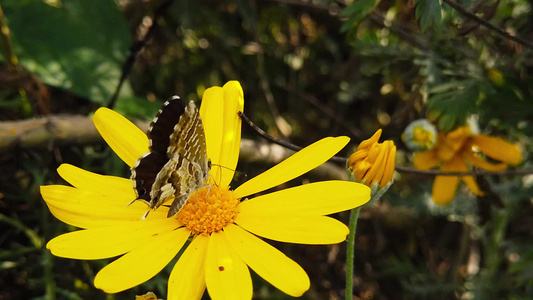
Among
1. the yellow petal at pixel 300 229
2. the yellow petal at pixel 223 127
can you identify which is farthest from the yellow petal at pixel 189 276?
the yellow petal at pixel 223 127

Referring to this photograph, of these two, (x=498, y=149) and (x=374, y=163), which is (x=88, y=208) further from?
(x=498, y=149)

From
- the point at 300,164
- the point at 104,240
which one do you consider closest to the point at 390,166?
the point at 300,164

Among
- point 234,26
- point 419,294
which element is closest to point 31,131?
point 234,26

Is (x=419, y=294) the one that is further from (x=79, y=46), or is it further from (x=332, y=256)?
(x=79, y=46)

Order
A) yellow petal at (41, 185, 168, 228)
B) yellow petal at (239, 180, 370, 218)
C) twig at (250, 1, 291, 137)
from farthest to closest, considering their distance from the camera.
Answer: twig at (250, 1, 291, 137), yellow petal at (41, 185, 168, 228), yellow petal at (239, 180, 370, 218)

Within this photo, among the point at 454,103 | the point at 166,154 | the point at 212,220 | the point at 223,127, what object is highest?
the point at 454,103

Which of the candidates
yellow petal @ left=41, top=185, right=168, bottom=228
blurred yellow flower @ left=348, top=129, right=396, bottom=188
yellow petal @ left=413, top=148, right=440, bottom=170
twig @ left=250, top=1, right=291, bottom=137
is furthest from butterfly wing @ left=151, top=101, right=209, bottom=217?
twig @ left=250, top=1, right=291, bottom=137

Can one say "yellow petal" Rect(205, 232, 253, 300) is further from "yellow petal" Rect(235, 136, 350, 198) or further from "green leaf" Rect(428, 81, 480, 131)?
"green leaf" Rect(428, 81, 480, 131)
